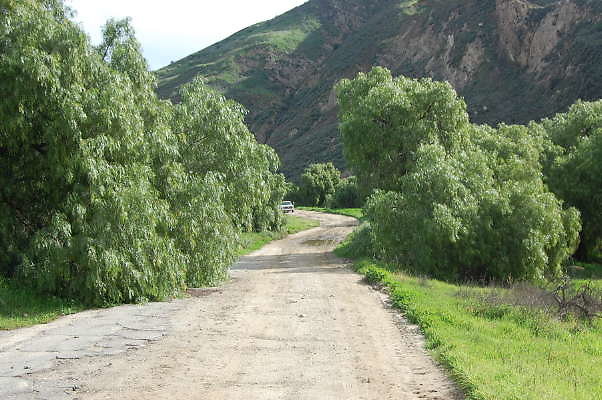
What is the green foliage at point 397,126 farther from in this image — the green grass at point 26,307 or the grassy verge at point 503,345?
the green grass at point 26,307

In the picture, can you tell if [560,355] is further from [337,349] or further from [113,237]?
[113,237]

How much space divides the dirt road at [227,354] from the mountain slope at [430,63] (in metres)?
68.8

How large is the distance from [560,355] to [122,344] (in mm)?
7976

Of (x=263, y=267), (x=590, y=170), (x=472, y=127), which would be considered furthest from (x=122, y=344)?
(x=590, y=170)

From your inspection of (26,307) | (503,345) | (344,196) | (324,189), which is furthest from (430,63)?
(26,307)

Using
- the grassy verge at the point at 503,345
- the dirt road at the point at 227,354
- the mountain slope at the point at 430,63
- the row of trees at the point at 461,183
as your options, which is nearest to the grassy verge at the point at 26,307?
the dirt road at the point at 227,354

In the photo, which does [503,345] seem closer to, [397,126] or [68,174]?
[68,174]

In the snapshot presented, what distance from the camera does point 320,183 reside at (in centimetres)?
8944

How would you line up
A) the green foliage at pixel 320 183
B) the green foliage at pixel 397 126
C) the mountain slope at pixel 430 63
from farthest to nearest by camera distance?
1. the green foliage at pixel 320 183
2. the mountain slope at pixel 430 63
3. the green foliage at pixel 397 126

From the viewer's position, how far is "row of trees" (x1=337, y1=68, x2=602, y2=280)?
23.2 m

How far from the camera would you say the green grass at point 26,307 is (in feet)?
38.5

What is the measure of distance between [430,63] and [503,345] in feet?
331

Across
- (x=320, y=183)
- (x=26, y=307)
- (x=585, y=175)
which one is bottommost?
(x=320, y=183)

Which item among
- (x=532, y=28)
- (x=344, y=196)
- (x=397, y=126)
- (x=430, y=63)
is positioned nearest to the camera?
(x=397, y=126)
